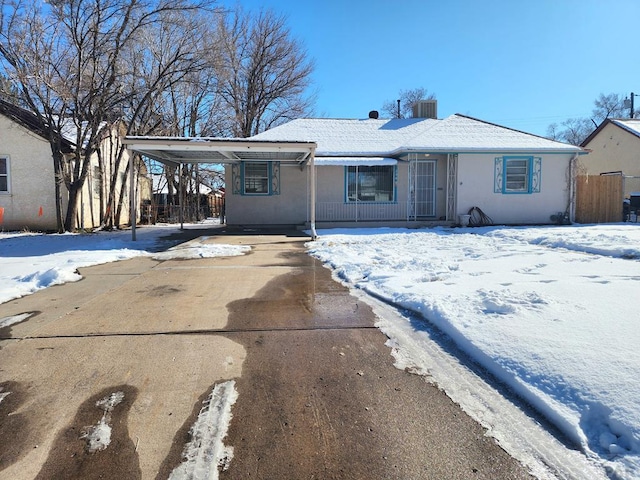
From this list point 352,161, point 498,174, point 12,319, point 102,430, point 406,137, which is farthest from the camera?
point 406,137

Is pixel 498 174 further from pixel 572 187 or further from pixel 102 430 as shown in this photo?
pixel 102 430

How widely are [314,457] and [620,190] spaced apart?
62.9 ft

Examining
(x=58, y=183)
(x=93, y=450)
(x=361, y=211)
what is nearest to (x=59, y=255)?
(x=58, y=183)

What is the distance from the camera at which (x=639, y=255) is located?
7.27 meters

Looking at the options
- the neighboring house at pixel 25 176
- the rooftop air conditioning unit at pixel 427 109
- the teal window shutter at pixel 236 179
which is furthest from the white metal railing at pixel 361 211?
the neighboring house at pixel 25 176

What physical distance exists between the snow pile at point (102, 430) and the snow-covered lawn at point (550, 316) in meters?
2.70

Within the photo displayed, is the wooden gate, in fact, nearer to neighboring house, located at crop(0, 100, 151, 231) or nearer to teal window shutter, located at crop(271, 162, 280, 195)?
teal window shutter, located at crop(271, 162, 280, 195)

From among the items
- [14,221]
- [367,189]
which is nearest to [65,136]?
[14,221]

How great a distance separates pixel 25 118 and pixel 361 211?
13.7 metres

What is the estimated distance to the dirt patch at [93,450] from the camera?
82.7 inches

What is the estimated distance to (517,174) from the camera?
16.1 meters

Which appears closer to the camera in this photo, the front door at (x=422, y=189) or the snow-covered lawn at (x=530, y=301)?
the snow-covered lawn at (x=530, y=301)

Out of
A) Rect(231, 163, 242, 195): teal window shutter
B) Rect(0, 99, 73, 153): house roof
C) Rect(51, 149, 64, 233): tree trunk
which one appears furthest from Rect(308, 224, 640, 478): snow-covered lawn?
Rect(0, 99, 73, 153): house roof

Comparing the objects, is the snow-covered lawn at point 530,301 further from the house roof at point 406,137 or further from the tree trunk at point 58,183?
the house roof at point 406,137
